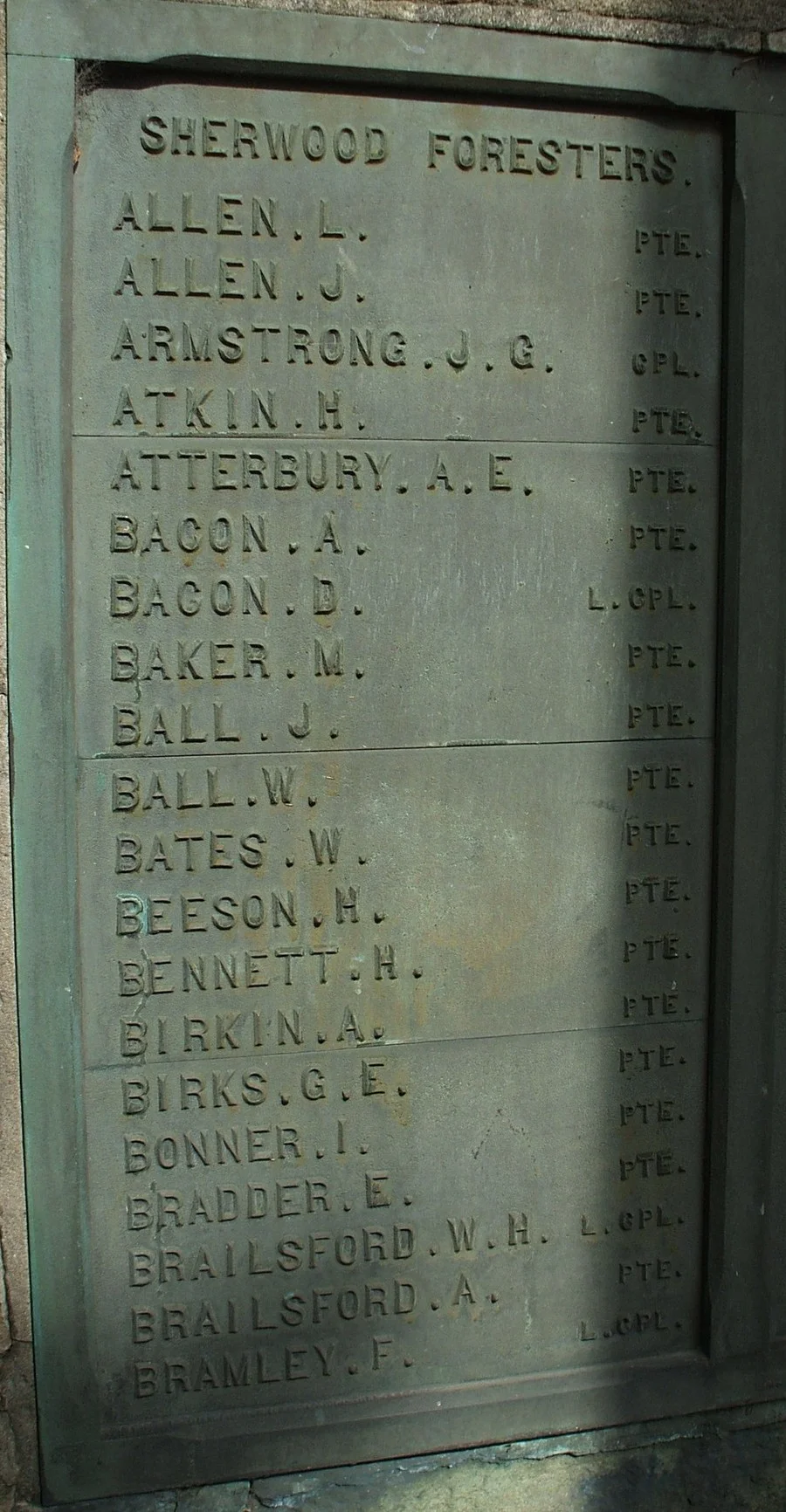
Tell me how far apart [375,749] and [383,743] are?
0.07 feet

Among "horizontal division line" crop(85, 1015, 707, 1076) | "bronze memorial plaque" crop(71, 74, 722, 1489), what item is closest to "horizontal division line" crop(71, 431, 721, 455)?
"bronze memorial plaque" crop(71, 74, 722, 1489)

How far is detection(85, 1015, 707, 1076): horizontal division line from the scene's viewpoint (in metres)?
2.63

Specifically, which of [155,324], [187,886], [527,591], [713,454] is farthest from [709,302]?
[187,886]

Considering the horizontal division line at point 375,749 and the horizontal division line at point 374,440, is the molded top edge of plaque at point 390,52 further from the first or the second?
the horizontal division line at point 375,749

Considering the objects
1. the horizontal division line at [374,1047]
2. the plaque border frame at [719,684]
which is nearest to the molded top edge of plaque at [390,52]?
the plaque border frame at [719,684]

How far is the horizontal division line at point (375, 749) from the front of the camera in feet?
8.39

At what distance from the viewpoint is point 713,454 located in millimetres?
2740

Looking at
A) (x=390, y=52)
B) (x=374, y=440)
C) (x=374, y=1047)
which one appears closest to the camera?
(x=390, y=52)

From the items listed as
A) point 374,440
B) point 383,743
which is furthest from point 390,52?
point 383,743

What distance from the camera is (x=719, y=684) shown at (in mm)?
2801

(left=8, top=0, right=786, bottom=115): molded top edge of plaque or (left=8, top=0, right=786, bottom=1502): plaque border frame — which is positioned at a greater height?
(left=8, top=0, right=786, bottom=115): molded top edge of plaque

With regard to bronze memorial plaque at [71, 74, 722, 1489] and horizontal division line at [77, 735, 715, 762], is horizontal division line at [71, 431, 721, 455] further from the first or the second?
horizontal division line at [77, 735, 715, 762]

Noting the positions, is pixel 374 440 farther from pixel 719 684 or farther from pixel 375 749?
pixel 719 684

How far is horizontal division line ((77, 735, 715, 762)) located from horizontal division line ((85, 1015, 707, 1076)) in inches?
20.8
